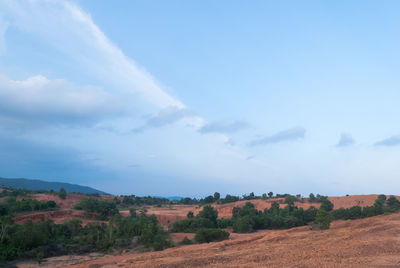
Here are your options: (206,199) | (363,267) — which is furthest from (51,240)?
(206,199)

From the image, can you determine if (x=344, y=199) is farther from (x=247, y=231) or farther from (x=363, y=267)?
(x=363, y=267)

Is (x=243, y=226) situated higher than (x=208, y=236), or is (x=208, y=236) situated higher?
(x=243, y=226)

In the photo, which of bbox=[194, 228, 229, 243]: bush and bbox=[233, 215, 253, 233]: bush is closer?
bbox=[194, 228, 229, 243]: bush

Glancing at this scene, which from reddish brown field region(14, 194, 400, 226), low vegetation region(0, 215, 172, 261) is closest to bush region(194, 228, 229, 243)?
low vegetation region(0, 215, 172, 261)

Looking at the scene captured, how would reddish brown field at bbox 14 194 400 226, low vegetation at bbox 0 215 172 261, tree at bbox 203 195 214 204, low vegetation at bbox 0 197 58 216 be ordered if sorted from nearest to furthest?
low vegetation at bbox 0 215 172 261, reddish brown field at bbox 14 194 400 226, low vegetation at bbox 0 197 58 216, tree at bbox 203 195 214 204

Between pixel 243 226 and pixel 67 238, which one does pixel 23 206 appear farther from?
pixel 243 226

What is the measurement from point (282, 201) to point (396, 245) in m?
49.6

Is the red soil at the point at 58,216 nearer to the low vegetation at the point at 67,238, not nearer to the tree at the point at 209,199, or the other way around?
the low vegetation at the point at 67,238

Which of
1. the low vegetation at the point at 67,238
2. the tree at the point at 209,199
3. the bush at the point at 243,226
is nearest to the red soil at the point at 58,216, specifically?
the low vegetation at the point at 67,238

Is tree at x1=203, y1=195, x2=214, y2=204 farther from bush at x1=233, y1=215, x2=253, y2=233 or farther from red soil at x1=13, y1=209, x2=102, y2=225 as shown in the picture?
bush at x1=233, y1=215, x2=253, y2=233

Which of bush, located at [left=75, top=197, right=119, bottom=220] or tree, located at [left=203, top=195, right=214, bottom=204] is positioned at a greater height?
tree, located at [left=203, top=195, right=214, bottom=204]

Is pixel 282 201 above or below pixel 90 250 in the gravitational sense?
above

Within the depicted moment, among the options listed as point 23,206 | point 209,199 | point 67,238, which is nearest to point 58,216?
point 23,206

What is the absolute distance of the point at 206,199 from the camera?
76.7m
